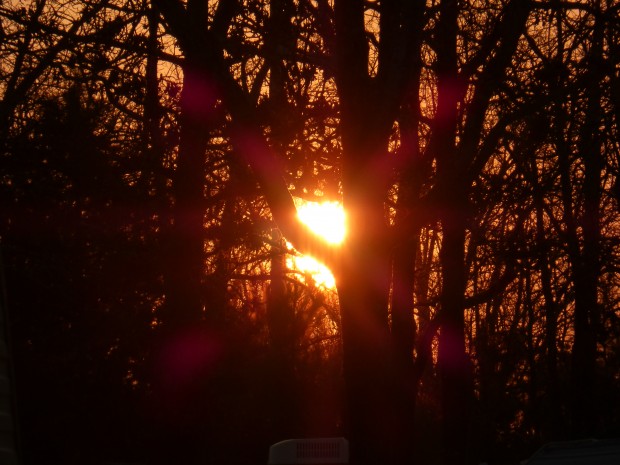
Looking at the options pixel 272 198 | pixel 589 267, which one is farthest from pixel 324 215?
pixel 589 267

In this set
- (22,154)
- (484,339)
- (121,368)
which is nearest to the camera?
(22,154)

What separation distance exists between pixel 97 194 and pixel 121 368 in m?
2.93

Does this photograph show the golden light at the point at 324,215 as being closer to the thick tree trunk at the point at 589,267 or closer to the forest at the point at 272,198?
the forest at the point at 272,198

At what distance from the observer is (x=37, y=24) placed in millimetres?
10906

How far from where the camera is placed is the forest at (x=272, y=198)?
8.23m

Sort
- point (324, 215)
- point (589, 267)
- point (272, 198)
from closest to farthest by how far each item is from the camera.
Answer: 1. point (272, 198)
2. point (324, 215)
3. point (589, 267)

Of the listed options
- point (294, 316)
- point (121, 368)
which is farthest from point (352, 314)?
point (294, 316)

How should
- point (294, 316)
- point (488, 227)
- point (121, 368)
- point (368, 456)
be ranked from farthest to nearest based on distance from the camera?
1. point (294, 316)
2. point (121, 368)
3. point (488, 227)
4. point (368, 456)

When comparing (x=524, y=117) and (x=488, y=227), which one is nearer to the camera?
(x=524, y=117)

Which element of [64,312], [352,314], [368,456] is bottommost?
[368,456]

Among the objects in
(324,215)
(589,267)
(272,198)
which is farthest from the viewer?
(589,267)

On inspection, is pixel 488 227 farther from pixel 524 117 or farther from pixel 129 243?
pixel 129 243

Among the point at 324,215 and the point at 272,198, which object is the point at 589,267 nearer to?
the point at 324,215

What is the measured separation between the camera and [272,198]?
320 inches
